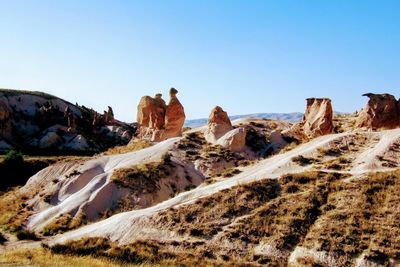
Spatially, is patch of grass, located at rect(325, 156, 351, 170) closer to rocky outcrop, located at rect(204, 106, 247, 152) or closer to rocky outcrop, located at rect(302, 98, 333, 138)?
rocky outcrop, located at rect(302, 98, 333, 138)

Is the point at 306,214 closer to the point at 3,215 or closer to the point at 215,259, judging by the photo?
the point at 215,259

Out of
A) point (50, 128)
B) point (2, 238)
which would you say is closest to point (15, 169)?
point (2, 238)

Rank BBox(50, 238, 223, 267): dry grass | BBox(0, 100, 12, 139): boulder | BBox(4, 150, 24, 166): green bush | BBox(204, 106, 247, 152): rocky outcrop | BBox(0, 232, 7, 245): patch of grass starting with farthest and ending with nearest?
BBox(0, 100, 12, 139): boulder
BBox(4, 150, 24, 166): green bush
BBox(204, 106, 247, 152): rocky outcrop
BBox(0, 232, 7, 245): patch of grass
BBox(50, 238, 223, 267): dry grass

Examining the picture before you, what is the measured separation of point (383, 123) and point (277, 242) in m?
21.8

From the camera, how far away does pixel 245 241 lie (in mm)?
25781

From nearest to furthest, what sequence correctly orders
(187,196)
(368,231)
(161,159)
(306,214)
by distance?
(368,231), (306,214), (187,196), (161,159)

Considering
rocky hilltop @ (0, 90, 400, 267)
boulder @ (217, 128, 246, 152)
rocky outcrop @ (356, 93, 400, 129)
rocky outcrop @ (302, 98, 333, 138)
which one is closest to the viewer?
rocky hilltop @ (0, 90, 400, 267)

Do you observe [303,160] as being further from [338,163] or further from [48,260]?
[48,260]

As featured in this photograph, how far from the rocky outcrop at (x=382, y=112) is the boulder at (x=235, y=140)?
14324mm

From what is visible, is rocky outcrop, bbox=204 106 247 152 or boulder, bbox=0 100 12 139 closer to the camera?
rocky outcrop, bbox=204 106 247 152

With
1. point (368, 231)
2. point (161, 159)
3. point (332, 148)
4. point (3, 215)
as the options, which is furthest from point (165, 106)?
point (368, 231)

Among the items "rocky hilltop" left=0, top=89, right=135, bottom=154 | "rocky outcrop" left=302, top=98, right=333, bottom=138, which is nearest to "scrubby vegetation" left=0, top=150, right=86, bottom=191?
"rocky hilltop" left=0, top=89, right=135, bottom=154

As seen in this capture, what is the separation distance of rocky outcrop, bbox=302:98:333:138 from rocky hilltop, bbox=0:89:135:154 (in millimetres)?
43100

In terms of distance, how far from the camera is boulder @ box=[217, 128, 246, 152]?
5147 centimetres
